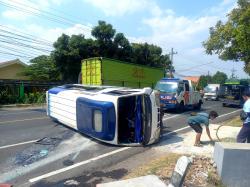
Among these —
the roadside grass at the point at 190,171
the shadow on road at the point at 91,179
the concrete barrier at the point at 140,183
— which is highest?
the concrete barrier at the point at 140,183

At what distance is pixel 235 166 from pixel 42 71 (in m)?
31.2

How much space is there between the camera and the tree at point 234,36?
13.5 meters

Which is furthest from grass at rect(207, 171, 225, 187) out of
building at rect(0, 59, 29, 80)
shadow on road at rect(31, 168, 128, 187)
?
building at rect(0, 59, 29, 80)

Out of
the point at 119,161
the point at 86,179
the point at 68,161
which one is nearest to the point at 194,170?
the point at 119,161

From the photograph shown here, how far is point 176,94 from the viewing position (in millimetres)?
18469

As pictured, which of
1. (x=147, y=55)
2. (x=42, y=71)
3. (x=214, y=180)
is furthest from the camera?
(x=147, y=55)

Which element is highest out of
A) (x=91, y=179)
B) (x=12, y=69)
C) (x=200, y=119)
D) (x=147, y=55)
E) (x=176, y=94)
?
(x=147, y=55)

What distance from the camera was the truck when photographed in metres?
18.4

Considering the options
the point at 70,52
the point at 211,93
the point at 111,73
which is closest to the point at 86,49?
the point at 70,52

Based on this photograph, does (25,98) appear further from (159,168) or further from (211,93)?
(211,93)

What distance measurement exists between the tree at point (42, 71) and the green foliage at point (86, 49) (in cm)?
290

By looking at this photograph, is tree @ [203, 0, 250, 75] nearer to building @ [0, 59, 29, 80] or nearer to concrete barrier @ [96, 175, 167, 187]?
concrete barrier @ [96, 175, 167, 187]

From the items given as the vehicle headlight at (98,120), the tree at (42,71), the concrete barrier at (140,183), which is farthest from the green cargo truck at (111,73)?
the concrete barrier at (140,183)

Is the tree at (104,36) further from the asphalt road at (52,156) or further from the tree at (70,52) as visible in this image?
the asphalt road at (52,156)
